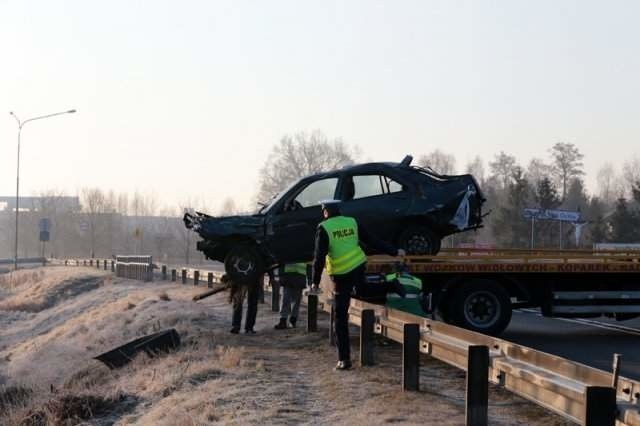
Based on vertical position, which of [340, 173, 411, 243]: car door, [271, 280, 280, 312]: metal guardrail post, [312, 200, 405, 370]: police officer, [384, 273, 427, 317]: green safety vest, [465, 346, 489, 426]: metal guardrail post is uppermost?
[340, 173, 411, 243]: car door

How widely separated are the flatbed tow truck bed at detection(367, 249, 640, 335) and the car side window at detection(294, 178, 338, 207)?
71.3 inches

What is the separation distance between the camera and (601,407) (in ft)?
17.0

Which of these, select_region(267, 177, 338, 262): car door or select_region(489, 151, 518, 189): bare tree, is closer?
select_region(267, 177, 338, 262): car door

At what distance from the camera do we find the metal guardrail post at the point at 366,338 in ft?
33.3

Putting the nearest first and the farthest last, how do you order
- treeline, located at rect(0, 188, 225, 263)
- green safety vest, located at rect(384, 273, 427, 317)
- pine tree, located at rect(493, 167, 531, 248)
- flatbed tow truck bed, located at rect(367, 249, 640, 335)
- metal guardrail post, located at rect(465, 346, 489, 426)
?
metal guardrail post, located at rect(465, 346, 489, 426), green safety vest, located at rect(384, 273, 427, 317), flatbed tow truck bed, located at rect(367, 249, 640, 335), pine tree, located at rect(493, 167, 531, 248), treeline, located at rect(0, 188, 225, 263)

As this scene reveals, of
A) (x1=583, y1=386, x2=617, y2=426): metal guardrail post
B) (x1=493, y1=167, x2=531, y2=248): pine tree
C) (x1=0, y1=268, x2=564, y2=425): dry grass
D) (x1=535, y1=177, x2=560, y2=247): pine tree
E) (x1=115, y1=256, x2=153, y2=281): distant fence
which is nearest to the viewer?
(x1=583, y1=386, x2=617, y2=426): metal guardrail post

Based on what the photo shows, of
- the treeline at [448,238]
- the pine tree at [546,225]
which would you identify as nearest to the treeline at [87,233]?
the treeline at [448,238]

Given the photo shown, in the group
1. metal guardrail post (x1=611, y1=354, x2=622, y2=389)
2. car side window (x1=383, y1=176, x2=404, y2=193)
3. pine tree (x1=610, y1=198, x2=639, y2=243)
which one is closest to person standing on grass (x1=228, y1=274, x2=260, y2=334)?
car side window (x1=383, y1=176, x2=404, y2=193)

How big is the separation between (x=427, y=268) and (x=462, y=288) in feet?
2.37

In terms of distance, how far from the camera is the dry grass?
8.07 metres

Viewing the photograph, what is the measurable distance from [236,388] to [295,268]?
16.6 feet

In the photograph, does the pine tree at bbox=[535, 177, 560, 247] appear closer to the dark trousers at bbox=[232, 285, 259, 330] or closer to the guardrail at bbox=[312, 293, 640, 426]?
the dark trousers at bbox=[232, 285, 259, 330]

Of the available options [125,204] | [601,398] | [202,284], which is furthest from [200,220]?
[125,204]

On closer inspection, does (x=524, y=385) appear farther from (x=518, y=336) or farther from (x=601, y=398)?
(x=518, y=336)
